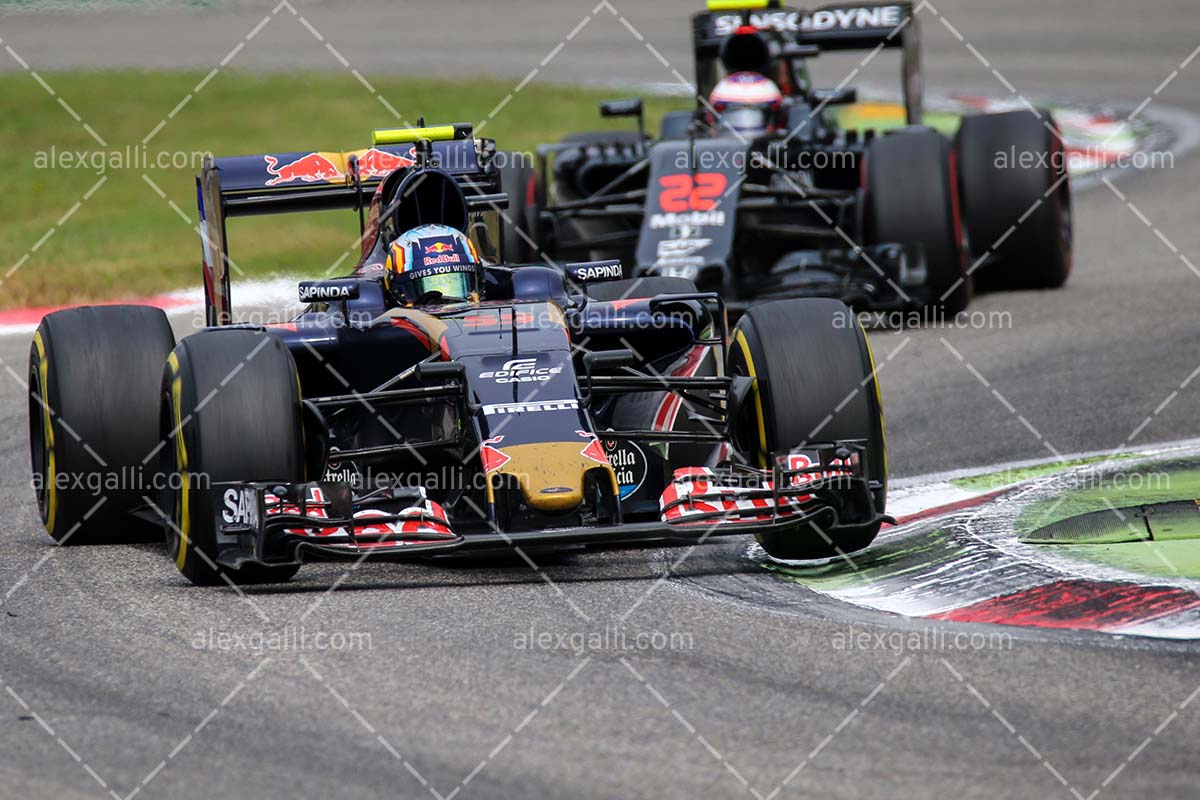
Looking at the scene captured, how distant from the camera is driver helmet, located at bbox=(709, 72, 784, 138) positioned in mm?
15352

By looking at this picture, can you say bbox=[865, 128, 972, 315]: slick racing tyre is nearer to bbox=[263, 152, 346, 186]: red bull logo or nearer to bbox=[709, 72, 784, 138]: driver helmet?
bbox=[709, 72, 784, 138]: driver helmet

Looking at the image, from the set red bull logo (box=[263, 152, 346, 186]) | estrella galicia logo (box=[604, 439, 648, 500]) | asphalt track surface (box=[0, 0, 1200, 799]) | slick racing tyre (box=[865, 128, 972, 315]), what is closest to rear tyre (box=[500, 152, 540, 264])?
slick racing tyre (box=[865, 128, 972, 315])

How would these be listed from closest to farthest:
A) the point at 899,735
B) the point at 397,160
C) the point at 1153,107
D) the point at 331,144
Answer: the point at 899,735, the point at 397,160, the point at 331,144, the point at 1153,107

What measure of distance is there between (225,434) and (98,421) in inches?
50.0

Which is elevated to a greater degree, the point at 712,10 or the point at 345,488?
the point at 712,10

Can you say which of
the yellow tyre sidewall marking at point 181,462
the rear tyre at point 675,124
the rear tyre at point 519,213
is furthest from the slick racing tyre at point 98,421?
the rear tyre at point 675,124

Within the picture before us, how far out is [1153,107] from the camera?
2750cm

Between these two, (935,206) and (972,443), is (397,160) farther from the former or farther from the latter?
(935,206)

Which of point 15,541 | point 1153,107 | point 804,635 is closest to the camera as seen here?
point 804,635

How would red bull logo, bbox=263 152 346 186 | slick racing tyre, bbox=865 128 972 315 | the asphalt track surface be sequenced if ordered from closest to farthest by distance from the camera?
the asphalt track surface < red bull logo, bbox=263 152 346 186 < slick racing tyre, bbox=865 128 972 315

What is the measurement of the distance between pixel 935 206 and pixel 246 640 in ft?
27.9

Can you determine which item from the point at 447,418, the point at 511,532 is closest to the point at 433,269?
the point at 447,418

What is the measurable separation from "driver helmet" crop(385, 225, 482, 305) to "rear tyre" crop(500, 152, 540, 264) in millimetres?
6324

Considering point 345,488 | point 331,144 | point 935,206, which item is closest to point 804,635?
point 345,488
